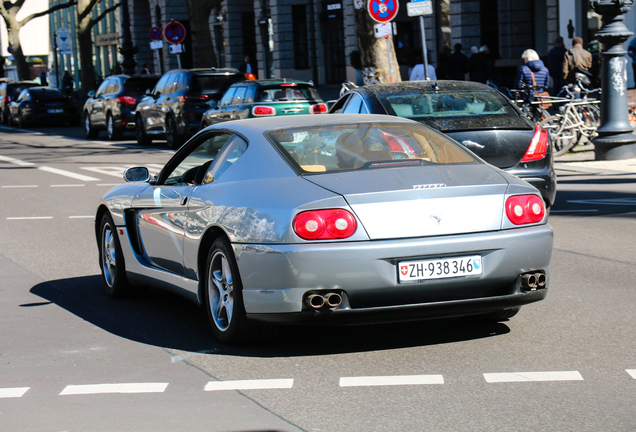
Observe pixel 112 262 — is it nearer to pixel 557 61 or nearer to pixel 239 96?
pixel 239 96

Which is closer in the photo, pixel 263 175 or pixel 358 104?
pixel 263 175

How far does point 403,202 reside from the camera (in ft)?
16.9

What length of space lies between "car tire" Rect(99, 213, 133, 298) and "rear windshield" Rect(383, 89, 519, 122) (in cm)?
391

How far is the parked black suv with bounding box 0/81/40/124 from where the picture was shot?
3906cm

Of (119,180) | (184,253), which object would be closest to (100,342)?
(184,253)

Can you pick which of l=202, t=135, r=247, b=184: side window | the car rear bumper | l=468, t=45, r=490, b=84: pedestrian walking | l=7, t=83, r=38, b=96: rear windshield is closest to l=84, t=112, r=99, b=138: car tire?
l=468, t=45, r=490, b=84: pedestrian walking

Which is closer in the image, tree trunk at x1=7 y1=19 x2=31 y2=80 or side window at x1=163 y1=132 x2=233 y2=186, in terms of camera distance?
side window at x1=163 y1=132 x2=233 y2=186

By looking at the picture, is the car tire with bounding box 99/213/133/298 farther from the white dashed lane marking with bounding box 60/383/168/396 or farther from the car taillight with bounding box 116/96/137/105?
the car taillight with bounding box 116/96/137/105

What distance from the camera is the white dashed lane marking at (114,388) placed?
4848mm

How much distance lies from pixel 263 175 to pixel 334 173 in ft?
1.31

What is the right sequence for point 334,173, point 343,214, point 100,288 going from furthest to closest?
point 100,288 < point 334,173 < point 343,214

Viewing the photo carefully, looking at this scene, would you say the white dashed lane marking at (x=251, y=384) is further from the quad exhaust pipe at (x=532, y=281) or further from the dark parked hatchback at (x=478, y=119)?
the dark parked hatchback at (x=478, y=119)

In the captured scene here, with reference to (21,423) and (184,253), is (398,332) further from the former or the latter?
(21,423)

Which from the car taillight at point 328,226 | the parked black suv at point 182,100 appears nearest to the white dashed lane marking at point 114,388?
the car taillight at point 328,226
